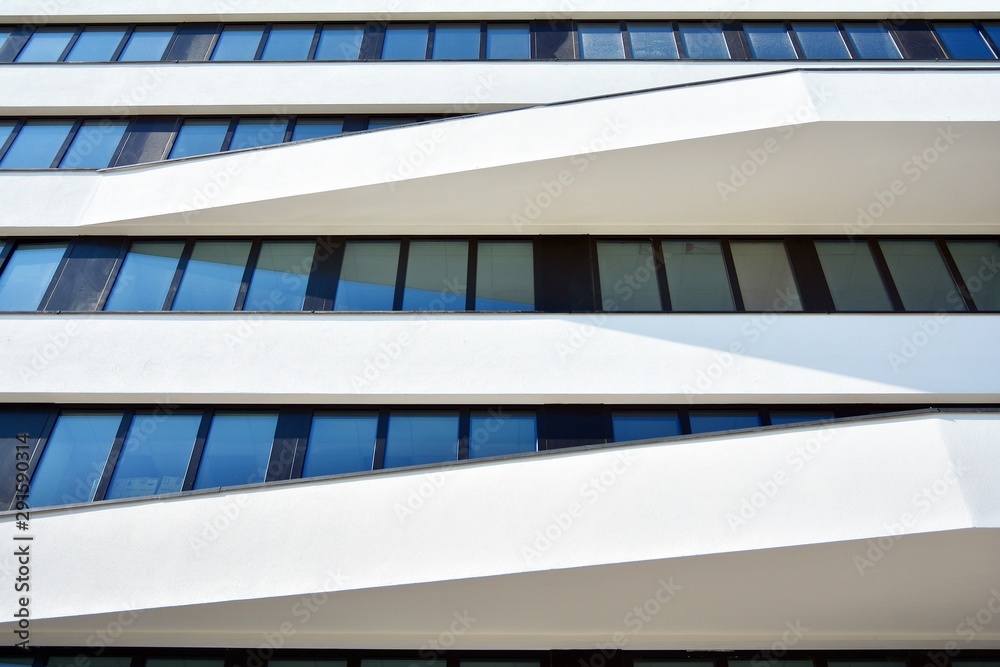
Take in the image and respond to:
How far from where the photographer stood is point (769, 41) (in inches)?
528

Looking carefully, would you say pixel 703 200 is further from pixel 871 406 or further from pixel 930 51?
pixel 930 51

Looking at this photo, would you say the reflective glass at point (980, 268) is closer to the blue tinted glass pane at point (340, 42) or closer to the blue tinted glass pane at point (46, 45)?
the blue tinted glass pane at point (340, 42)

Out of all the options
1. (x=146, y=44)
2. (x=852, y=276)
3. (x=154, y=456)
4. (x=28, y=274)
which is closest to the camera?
(x=154, y=456)

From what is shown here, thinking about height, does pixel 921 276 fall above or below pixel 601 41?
below

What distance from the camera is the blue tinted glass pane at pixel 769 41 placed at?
13.2 m

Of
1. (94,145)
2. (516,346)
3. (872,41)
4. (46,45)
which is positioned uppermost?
(46,45)

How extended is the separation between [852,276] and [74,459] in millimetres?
10970

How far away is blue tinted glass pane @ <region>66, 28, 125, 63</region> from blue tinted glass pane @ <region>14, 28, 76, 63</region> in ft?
0.78

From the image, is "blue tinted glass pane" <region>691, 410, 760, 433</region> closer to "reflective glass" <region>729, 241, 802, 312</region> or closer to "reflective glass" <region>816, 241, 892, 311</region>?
"reflective glass" <region>729, 241, 802, 312</region>

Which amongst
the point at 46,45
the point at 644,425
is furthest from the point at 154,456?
the point at 46,45

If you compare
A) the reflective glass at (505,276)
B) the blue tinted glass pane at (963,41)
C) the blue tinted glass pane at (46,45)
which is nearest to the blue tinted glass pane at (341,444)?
the reflective glass at (505,276)

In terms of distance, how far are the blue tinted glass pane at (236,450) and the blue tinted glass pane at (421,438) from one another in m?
1.57

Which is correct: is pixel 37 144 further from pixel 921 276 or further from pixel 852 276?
pixel 921 276

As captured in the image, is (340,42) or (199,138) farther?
(340,42)
